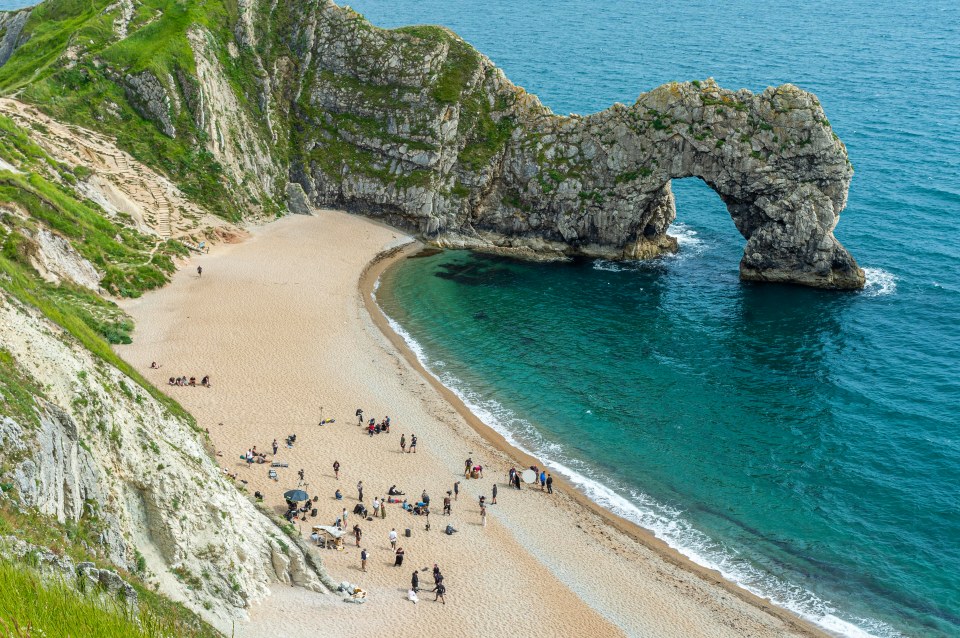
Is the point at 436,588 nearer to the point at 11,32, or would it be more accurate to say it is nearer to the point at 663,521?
the point at 663,521

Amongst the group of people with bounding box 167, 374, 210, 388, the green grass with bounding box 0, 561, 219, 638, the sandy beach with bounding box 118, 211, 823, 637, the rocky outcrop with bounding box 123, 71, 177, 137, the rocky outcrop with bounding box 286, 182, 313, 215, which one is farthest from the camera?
→ the rocky outcrop with bounding box 286, 182, 313, 215

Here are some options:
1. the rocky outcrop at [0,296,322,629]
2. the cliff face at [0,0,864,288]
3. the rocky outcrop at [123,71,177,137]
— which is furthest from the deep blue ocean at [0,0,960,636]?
the rocky outcrop at [123,71,177,137]

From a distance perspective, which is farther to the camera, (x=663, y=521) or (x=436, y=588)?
(x=663, y=521)

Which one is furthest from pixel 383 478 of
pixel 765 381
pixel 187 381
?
pixel 765 381

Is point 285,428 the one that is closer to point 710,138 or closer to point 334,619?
point 334,619

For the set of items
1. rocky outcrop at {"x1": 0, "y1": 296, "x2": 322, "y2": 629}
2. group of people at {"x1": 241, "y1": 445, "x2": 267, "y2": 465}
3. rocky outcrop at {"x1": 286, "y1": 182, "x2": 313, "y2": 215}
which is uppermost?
rocky outcrop at {"x1": 286, "y1": 182, "x2": 313, "y2": 215}

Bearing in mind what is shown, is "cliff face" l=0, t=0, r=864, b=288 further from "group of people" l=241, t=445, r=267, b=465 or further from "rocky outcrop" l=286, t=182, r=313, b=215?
"group of people" l=241, t=445, r=267, b=465

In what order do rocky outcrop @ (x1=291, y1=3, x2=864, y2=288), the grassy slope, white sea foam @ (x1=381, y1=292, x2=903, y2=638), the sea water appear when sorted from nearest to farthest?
white sea foam @ (x1=381, y1=292, x2=903, y2=638) → the sea water → rocky outcrop @ (x1=291, y1=3, x2=864, y2=288) → the grassy slope
